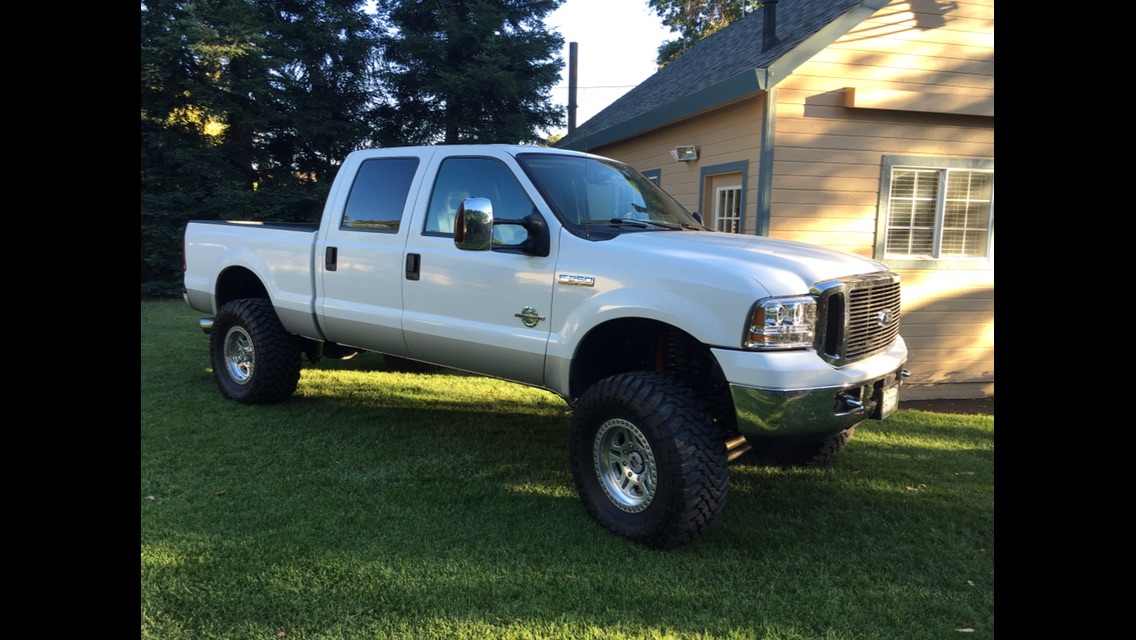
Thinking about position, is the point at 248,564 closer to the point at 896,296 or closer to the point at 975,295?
the point at 896,296

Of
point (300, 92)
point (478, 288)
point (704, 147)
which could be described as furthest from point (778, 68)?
point (300, 92)

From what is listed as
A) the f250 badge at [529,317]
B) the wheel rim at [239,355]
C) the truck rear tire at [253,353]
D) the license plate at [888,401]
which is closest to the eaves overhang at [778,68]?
the license plate at [888,401]

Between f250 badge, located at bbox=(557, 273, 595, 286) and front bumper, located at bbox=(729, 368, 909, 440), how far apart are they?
3.26 ft

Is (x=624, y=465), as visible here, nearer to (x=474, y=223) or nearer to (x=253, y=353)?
(x=474, y=223)

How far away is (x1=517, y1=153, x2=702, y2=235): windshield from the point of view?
4406 millimetres

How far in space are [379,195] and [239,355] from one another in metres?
2.24

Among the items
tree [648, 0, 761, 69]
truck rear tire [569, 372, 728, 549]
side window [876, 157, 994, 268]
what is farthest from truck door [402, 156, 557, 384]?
tree [648, 0, 761, 69]

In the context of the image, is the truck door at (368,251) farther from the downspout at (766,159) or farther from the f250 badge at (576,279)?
the downspout at (766,159)

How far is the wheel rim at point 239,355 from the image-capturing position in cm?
618

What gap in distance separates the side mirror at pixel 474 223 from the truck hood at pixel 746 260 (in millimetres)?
726

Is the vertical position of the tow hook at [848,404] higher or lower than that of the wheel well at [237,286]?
lower

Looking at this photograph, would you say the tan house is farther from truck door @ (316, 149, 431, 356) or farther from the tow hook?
the tow hook

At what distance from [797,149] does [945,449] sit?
12.6ft

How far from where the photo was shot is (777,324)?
11.3 feet
